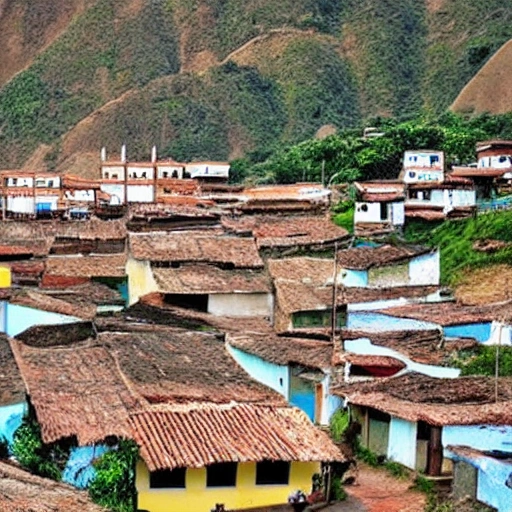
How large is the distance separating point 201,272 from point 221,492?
19.4 metres

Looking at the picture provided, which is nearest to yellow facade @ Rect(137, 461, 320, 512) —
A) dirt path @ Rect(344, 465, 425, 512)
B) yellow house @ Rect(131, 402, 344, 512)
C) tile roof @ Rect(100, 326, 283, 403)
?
yellow house @ Rect(131, 402, 344, 512)

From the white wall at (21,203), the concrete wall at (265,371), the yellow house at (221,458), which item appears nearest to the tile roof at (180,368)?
the concrete wall at (265,371)

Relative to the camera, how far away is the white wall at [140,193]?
71.9m

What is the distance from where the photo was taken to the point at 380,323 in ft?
98.2

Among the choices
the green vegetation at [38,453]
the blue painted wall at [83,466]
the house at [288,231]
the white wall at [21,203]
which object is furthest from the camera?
the white wall at [21,203]

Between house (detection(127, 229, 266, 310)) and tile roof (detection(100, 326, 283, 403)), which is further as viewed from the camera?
house (detection(127, 229, 266, 310))

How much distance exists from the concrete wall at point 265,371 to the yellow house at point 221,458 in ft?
21.0

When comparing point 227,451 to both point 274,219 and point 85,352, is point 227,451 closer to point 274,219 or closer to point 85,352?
point 85,352

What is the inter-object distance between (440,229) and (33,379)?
26.1 metres

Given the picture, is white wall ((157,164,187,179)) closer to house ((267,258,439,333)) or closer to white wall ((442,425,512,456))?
house ((267,258,439,333))

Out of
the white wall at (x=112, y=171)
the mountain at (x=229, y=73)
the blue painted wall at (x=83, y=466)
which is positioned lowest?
the blue painted wall at (x=83, y=466)

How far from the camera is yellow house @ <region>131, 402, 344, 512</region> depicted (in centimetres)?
1794

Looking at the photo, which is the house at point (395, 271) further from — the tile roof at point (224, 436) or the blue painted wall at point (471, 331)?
the tile roof at point (224, 436)

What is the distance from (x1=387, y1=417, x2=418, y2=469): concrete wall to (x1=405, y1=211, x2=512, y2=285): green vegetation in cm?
1558
